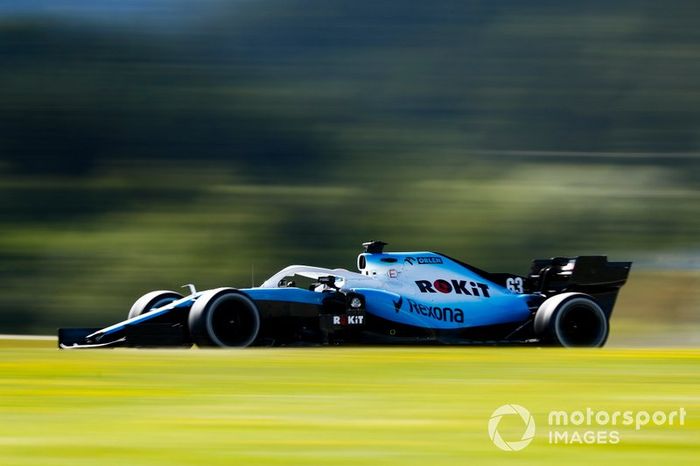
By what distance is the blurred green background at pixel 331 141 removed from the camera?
3706cm

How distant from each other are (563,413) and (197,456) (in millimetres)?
2633

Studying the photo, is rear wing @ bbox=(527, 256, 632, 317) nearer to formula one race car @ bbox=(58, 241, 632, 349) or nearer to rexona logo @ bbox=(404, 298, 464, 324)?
formula one race car @ bbox=(58, 241, 632, 349)

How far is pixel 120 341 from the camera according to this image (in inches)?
529

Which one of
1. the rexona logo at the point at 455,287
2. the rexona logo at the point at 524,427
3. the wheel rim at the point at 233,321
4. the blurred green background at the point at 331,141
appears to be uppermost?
the blurred green background at the point at 331,141

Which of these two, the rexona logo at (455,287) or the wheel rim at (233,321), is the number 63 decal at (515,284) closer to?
the rexona logo at (455,287)

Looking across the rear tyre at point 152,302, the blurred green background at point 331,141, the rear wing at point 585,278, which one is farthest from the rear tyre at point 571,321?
the blurred green background at point 331,141

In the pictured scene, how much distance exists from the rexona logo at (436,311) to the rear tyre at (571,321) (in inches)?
37.1

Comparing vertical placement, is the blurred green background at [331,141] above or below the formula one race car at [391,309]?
above

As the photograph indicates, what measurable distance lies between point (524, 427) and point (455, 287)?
319 inches

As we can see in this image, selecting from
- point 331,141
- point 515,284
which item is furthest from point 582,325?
point 331,141

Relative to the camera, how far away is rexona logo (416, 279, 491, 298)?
14.8 meters

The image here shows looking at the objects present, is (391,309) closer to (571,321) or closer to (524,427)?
(571,321)

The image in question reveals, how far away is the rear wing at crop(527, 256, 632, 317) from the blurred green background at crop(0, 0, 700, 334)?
40.5 feet

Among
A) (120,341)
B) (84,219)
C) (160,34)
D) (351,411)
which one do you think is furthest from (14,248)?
(351,411)
